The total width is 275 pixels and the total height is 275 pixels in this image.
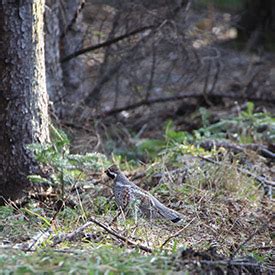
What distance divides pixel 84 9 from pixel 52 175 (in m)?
→ 3.00

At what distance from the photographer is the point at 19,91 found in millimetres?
4973

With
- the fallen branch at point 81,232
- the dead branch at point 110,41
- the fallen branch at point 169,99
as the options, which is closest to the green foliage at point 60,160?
the fallen branch at point 81,232

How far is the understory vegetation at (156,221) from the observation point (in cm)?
335

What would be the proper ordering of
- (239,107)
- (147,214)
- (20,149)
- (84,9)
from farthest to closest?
(239,107) → (84,9) → (20,149) → (147,214)

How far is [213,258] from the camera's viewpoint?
345 cm

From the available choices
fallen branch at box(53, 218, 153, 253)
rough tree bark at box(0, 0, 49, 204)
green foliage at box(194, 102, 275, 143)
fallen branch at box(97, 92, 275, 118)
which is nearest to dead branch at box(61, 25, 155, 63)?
fallen branch at box(97, 92, 275, 118)

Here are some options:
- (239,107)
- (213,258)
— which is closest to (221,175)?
(213,258)

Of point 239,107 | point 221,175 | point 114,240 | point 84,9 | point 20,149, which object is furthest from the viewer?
point 239,107

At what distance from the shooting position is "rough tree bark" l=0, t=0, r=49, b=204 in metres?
4.93

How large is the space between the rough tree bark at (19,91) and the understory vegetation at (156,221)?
0.50ft

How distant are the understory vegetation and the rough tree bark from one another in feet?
0.50

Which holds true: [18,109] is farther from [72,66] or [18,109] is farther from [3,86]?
[72,66]

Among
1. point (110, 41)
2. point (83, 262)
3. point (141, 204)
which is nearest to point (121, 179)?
point (141, 204)

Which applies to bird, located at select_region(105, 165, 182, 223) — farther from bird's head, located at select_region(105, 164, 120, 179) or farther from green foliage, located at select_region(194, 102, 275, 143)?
green foliage, located at select_region(194, 102, 275, 143)
